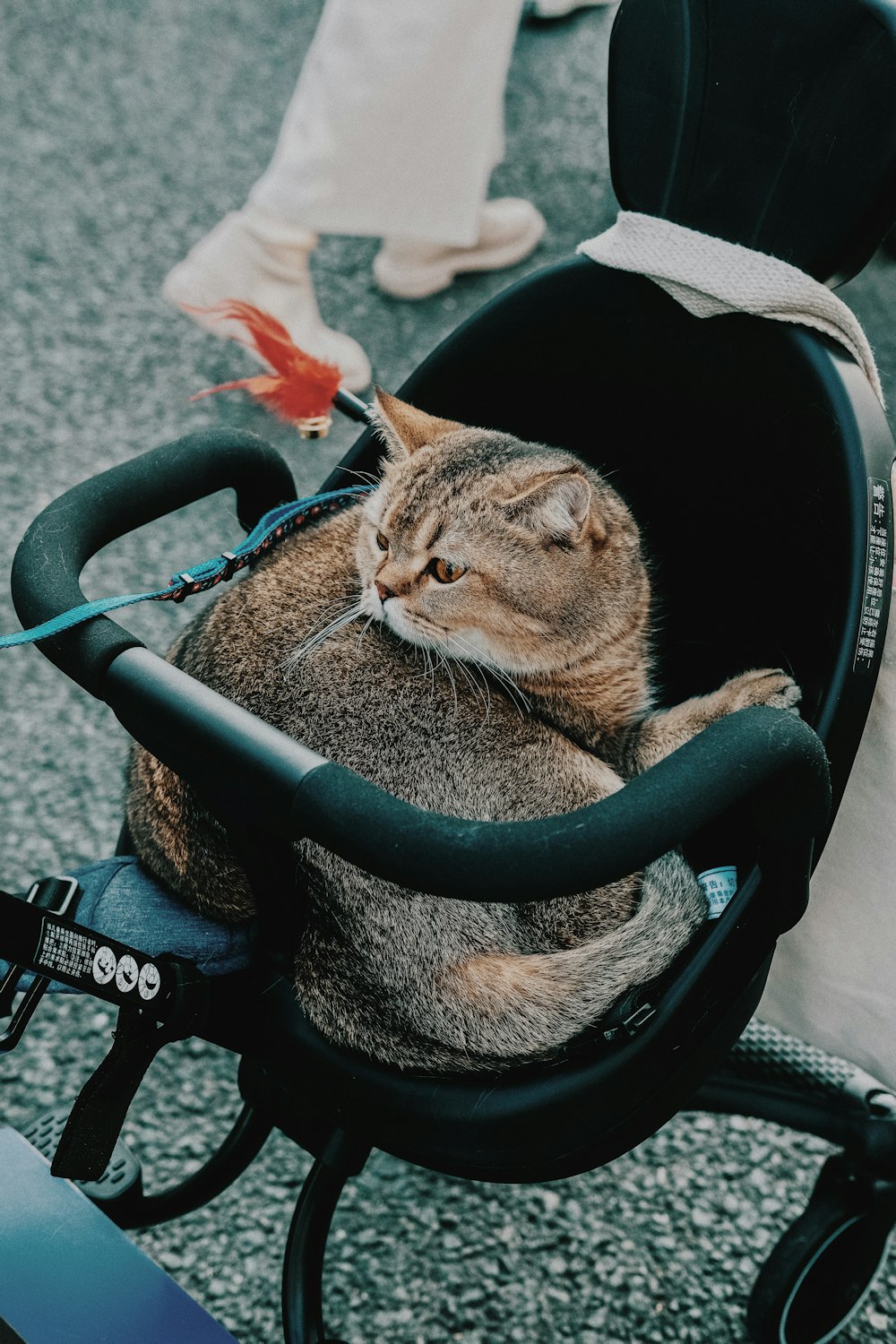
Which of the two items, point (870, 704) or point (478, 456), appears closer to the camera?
point (870, 704)

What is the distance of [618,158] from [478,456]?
1.03 feet

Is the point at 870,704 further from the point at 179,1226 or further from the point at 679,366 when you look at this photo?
the point at 179,1226

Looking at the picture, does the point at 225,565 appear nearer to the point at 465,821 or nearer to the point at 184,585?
the point at 184,585

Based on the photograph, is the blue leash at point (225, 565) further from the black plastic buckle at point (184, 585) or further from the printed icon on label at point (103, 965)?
the printed icon on label at point (103, 965)

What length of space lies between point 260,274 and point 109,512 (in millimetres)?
1775

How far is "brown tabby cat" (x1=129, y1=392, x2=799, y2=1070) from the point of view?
102cm

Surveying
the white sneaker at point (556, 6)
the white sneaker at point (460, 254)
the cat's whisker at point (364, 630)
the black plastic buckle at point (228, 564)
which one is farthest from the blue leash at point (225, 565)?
the white sneaker at point (556, 6)

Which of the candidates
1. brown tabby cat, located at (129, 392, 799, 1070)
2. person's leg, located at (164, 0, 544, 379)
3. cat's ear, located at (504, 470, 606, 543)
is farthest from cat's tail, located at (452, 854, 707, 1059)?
person's leg, located at (164, 0, 544, 379)

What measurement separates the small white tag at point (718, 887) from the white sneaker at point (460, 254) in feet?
7.59

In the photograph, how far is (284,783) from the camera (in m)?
0.81

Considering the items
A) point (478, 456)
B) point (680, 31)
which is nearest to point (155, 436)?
point (478, 456)

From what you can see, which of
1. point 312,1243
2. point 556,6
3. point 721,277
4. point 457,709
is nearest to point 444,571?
point 457,709

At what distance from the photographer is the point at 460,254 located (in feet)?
10.3

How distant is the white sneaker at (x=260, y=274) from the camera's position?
2639mm
